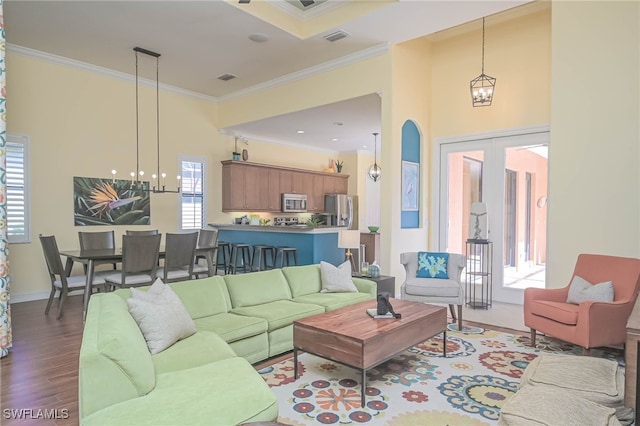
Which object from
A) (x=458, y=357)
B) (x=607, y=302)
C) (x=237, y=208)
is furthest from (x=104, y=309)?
(x=237, y=208)

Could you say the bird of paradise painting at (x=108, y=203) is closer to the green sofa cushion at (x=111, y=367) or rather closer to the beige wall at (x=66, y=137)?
the beige wall at (x=66, y=137)

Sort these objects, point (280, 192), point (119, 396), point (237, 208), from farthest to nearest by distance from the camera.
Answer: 1. point (280, 192)
2. point (237, 208)
3. point (119, 396)

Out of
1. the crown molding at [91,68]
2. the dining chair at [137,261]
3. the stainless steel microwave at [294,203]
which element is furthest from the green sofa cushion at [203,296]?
the stainless steel microwave at [294,203]

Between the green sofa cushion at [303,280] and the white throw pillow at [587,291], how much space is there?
8.69ft

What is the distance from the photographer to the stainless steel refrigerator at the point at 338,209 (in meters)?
10.6

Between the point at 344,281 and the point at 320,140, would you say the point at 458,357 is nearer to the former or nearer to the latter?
the point at 344,281

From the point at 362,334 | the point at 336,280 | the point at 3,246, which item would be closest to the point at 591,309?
the point at 362,334

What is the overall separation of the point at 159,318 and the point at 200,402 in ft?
3.23

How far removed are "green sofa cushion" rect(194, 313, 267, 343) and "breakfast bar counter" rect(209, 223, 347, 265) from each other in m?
3.10

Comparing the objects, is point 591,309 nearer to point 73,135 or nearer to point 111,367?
point 111,367

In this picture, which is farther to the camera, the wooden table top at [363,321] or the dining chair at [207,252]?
the dining chair at [207,252]

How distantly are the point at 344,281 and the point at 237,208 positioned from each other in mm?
4470

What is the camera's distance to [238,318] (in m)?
3.43

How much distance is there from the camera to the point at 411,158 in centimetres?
614
